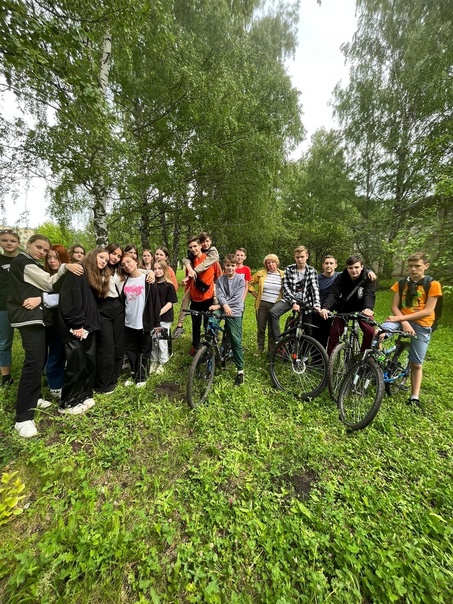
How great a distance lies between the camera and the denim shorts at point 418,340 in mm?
3223

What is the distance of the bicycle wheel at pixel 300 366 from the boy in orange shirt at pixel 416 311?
1049 mm

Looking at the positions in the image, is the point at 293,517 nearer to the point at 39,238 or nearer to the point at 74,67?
the point at 39,238

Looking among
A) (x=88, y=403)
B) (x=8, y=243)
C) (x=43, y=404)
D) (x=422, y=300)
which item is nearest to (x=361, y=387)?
(x=422, y=300)

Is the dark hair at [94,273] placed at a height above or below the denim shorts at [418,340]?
above

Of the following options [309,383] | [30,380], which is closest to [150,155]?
[30,380]

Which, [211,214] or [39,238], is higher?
[211,214]

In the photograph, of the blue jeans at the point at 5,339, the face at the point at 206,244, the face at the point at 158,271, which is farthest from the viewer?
the face at the point at 206,244

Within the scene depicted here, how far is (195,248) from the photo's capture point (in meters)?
4.09

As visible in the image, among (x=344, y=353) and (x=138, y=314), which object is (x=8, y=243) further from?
(x=344, y=353)

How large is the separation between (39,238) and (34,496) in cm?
260

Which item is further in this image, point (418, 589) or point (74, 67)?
point (74, 67)

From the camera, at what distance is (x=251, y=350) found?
521 cm

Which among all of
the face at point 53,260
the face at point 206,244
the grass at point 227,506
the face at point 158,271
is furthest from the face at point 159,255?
the grass at point 227,506

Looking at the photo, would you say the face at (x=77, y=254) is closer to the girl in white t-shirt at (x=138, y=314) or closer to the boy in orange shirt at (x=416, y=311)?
the girl in white t-shirt at (x=138, y=314)
